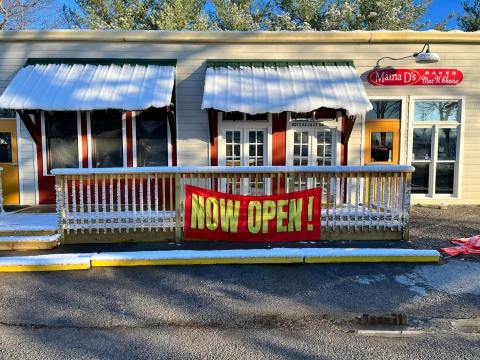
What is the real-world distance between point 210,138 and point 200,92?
1.12 metres

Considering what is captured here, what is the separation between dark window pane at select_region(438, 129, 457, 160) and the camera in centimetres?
906

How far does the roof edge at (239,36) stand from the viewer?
8.45 metres

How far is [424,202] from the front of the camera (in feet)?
30.1

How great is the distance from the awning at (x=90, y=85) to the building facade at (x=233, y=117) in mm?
138

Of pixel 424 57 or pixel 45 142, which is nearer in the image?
pixel 424 57

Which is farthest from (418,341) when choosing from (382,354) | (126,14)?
(126,14)

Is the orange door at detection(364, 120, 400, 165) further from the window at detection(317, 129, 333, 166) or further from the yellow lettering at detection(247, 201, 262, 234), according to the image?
the yellow lettering at detection(247, 201, 262, 234)

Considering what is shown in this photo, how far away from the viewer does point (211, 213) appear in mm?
5641

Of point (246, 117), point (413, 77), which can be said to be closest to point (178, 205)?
point (246, 117)

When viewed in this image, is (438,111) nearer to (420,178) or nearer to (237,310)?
(420,178)

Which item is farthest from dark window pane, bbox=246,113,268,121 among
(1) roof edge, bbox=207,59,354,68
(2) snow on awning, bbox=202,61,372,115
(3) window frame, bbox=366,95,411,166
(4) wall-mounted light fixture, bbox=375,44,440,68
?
(4) wall-mounted light fixture, bbox=375,44,440,68

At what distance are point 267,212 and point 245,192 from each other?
48cm

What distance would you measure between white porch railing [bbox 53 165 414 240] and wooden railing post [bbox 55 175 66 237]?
0.01m

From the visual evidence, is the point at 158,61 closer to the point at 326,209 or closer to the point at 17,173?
the point at 17,173
